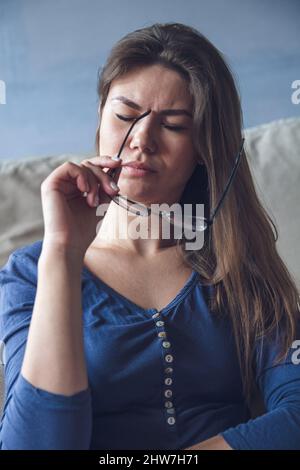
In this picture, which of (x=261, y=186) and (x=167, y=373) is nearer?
(x=167, y=373)

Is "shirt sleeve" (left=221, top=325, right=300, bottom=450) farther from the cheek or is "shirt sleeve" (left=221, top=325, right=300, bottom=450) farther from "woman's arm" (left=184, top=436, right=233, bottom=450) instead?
the cheek

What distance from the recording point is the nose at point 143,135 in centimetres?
80

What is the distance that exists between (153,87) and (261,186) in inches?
14.9

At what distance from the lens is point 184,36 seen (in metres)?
0.87

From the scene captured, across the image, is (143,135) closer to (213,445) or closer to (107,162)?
(107,162)

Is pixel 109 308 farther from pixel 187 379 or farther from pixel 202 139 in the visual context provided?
pixel 202 139

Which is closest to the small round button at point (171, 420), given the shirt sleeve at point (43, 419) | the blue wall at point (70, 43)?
the shirt sleeve at point (43, 419)

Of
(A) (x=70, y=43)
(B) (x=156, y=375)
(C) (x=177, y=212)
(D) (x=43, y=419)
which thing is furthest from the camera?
(A) (x=70, y=43)

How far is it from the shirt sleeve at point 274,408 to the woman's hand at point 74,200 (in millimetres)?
249

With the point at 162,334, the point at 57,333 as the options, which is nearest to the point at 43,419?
the point at 57,333

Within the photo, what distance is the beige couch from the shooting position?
109cm

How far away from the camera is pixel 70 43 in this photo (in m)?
1.04
